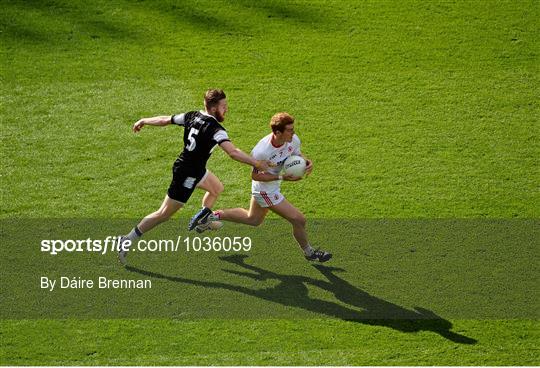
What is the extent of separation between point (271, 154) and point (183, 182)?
3.10 feet

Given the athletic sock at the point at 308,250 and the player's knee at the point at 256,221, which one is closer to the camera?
the athletic sock at the point at 308,250

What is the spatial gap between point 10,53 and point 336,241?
6.32 metres

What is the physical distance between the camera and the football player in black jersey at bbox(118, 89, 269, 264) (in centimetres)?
1043

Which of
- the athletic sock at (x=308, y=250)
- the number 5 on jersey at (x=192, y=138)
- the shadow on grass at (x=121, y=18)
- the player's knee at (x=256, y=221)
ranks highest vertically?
the shadow on grass at (x=121, y=18)

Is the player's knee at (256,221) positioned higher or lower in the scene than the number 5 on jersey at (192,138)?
lower

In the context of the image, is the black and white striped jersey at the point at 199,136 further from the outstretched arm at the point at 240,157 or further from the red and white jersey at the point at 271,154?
the red and white jersey at the point at 271,154

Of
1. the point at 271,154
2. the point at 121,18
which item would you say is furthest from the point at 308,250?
the point at 121,18

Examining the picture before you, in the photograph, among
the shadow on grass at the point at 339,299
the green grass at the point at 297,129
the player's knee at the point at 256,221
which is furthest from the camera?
the player's knee at the point at 256,221

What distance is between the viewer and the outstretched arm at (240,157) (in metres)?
10.2

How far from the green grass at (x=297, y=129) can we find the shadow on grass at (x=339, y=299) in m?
0.11

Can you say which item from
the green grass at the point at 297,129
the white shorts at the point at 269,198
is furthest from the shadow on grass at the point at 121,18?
the white shorts at the point at 269,198

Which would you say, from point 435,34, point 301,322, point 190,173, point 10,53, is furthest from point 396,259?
point 10,53

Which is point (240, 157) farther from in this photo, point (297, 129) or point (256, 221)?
point (297, 129)

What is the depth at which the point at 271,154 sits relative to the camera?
1059cm
